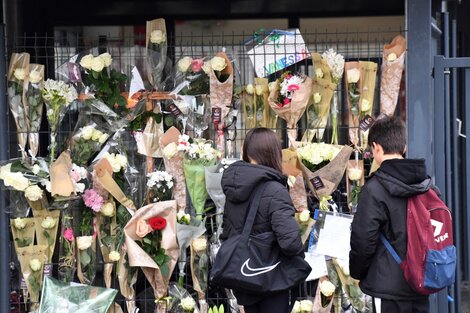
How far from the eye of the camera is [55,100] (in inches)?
201

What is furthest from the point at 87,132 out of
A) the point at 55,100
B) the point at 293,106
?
the point at 293,106

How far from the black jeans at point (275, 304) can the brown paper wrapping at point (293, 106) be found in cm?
126

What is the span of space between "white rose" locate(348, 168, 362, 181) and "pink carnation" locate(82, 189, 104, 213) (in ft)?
5.37

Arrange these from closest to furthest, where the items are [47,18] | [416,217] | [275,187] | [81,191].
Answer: [416,217] → [275,187] → [81,191] → [47,18]

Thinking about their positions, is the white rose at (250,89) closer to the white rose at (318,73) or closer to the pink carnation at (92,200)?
the white rose at (318,73)

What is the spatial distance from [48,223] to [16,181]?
36cm

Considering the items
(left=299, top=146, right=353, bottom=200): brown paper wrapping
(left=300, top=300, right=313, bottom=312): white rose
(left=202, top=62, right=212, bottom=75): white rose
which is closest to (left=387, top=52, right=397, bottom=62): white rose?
(left=299, top=146, right=353, bottom=200): brown paper wrapping

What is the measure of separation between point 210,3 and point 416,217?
3925 millimetres

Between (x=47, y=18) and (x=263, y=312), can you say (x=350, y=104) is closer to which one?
(x=263, y=312)

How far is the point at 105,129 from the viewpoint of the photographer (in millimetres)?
5262

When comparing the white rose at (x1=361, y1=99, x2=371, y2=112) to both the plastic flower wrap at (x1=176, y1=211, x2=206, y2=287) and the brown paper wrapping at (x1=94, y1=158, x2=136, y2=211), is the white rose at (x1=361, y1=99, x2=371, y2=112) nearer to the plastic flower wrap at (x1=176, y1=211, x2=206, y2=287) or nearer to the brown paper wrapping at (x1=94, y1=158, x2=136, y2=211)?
the plastic flower wrap at (x1=176, y1=211, x2=206, y2=287)

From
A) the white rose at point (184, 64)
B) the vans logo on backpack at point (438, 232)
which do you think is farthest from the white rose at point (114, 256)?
the vans logo on backpack at point (438, 232)

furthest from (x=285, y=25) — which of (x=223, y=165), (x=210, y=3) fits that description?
(x=223, y=165)

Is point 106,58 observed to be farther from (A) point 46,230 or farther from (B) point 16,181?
(A) point 46,230
